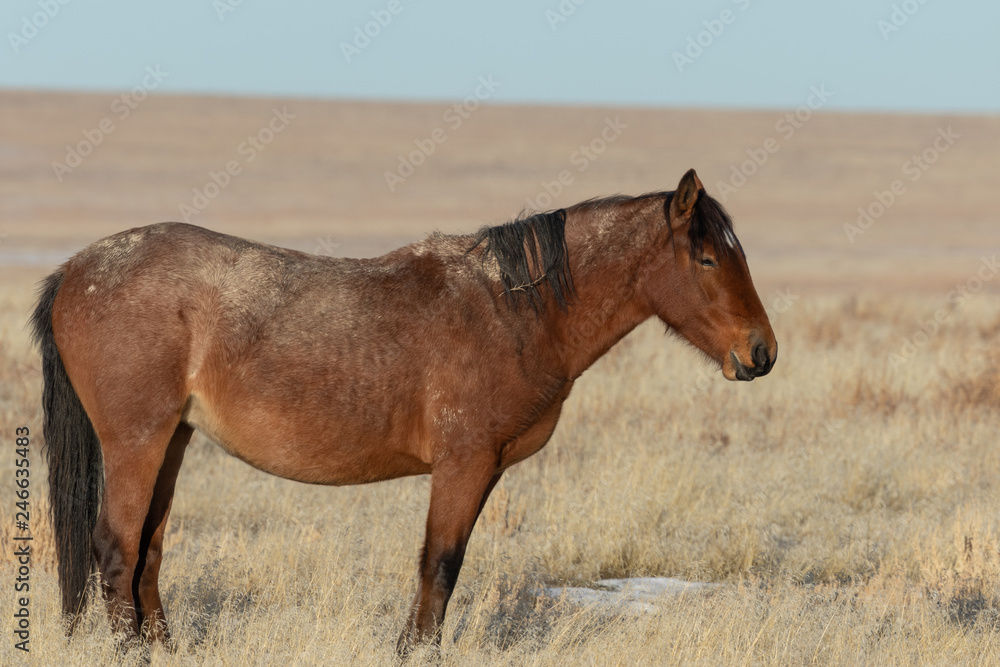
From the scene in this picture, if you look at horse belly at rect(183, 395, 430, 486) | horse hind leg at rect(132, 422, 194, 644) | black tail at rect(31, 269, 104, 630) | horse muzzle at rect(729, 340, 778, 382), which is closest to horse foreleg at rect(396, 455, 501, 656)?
horse belly at rect(183, 395, 430, 486)

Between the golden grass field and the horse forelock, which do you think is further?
the golden grass field

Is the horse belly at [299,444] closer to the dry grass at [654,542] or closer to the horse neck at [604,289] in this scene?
the dry grass at [654,542]

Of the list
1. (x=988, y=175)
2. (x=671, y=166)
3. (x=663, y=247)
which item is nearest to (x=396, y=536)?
(x=663, y=247)

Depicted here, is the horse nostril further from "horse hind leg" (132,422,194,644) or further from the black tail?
the black tail

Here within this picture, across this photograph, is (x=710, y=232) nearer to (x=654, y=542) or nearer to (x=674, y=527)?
(x=654, y=542)

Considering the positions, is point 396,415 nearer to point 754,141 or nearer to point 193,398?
point 193,398

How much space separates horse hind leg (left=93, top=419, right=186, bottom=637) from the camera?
173 inches

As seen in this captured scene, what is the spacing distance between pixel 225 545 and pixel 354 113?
7333cm

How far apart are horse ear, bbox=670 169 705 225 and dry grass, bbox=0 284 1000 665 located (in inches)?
76.0

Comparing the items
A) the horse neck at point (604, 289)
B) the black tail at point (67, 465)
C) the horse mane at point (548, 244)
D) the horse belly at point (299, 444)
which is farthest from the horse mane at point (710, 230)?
the black tail at point (67, 465)

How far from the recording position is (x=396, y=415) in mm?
4414

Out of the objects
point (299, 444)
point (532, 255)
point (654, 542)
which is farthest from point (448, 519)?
point (654, 542)

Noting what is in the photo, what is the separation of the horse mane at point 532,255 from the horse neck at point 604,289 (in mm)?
69

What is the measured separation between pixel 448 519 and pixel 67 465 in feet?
6.22
